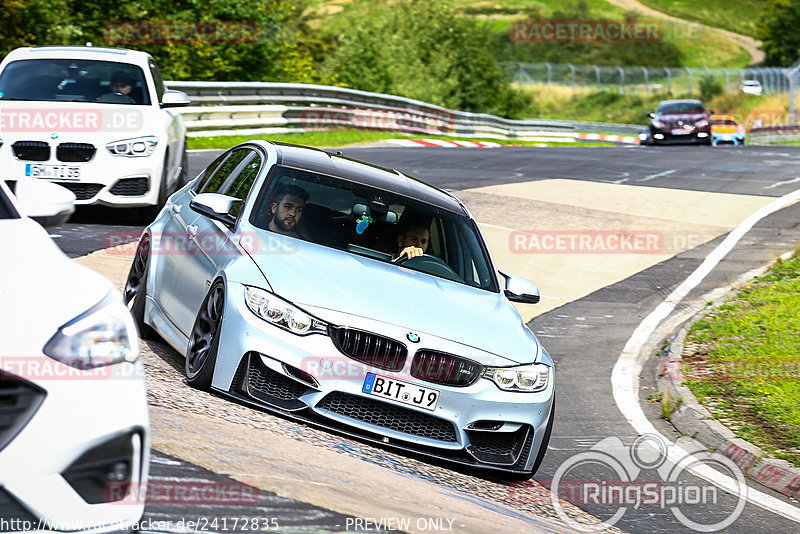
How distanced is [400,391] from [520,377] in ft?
2.36

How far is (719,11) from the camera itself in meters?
152

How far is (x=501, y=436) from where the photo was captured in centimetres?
605

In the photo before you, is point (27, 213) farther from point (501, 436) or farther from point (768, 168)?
Result: point (768, 168)

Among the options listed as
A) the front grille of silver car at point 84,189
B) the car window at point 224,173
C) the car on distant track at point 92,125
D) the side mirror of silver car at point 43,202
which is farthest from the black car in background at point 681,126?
the side mirror of silver car at point 43,202

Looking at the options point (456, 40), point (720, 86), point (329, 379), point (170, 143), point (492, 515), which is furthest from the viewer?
point (720, 86)

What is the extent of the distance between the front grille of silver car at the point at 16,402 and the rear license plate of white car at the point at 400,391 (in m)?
2.60

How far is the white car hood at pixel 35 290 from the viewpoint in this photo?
3471 mm

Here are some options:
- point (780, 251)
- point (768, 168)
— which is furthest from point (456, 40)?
point (780, 251)

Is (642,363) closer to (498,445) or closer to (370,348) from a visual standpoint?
(498,445)

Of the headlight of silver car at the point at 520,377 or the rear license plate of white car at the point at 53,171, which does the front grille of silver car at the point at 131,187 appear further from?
the headlight of silver car at the point at 520,377

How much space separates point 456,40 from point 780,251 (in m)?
44.2

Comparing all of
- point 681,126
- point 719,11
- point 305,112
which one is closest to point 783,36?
point 719,11

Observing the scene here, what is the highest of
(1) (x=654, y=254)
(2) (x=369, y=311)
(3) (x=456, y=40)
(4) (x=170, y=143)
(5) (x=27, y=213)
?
(5) (x=27, y=213)

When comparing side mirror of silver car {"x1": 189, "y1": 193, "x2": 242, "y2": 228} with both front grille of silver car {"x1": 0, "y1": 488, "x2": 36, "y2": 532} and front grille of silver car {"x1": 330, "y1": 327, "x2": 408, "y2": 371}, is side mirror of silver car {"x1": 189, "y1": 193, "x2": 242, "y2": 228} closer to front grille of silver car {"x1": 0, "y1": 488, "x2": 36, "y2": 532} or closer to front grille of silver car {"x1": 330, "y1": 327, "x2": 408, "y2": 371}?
front grille of silver car {"x1": 330, "y1": 327, "x2": 408, "y2": 371}
